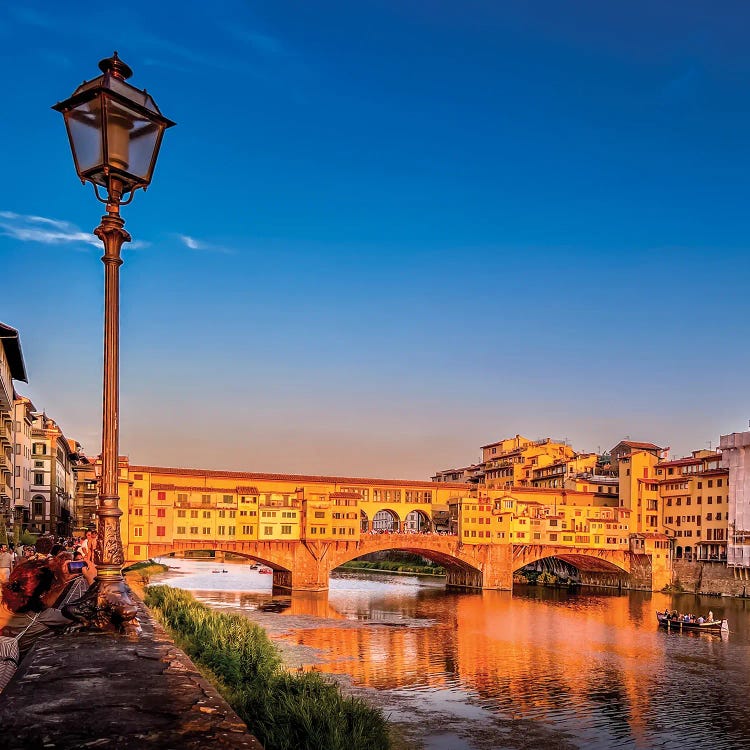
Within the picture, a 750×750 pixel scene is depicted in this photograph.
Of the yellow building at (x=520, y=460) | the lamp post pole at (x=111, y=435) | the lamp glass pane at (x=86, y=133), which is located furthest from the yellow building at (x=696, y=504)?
the lamp glass pane at (x=86, y=133)

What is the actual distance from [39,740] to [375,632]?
4102 centimetres

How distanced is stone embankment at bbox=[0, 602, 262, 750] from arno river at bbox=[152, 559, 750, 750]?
678 inches

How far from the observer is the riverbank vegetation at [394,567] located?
89750 millimetres

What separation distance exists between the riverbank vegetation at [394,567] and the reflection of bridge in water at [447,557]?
11608mm

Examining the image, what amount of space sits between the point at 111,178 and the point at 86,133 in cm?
47

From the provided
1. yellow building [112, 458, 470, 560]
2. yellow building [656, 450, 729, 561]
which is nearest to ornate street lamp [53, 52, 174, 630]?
yellow building [112, 458, 470, 560]

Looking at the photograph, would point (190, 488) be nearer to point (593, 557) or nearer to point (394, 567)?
point (394, 567)

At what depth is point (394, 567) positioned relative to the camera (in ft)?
311

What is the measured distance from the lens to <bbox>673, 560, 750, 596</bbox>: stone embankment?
6800 cm

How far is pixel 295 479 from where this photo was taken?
7200 centimetres

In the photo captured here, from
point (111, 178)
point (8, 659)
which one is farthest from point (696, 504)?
point (8, 659)

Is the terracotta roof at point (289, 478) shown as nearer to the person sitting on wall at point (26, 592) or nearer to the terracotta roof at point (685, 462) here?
the terracotta roof at point (685, 462)

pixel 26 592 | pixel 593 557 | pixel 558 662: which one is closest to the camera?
pixel 26 592

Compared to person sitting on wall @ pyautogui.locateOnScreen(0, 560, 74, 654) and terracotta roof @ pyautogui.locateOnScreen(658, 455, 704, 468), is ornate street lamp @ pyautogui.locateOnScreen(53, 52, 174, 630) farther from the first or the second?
terracotta roof @ pyautogui.locateOnScreen(658, 455, 704, 468)
